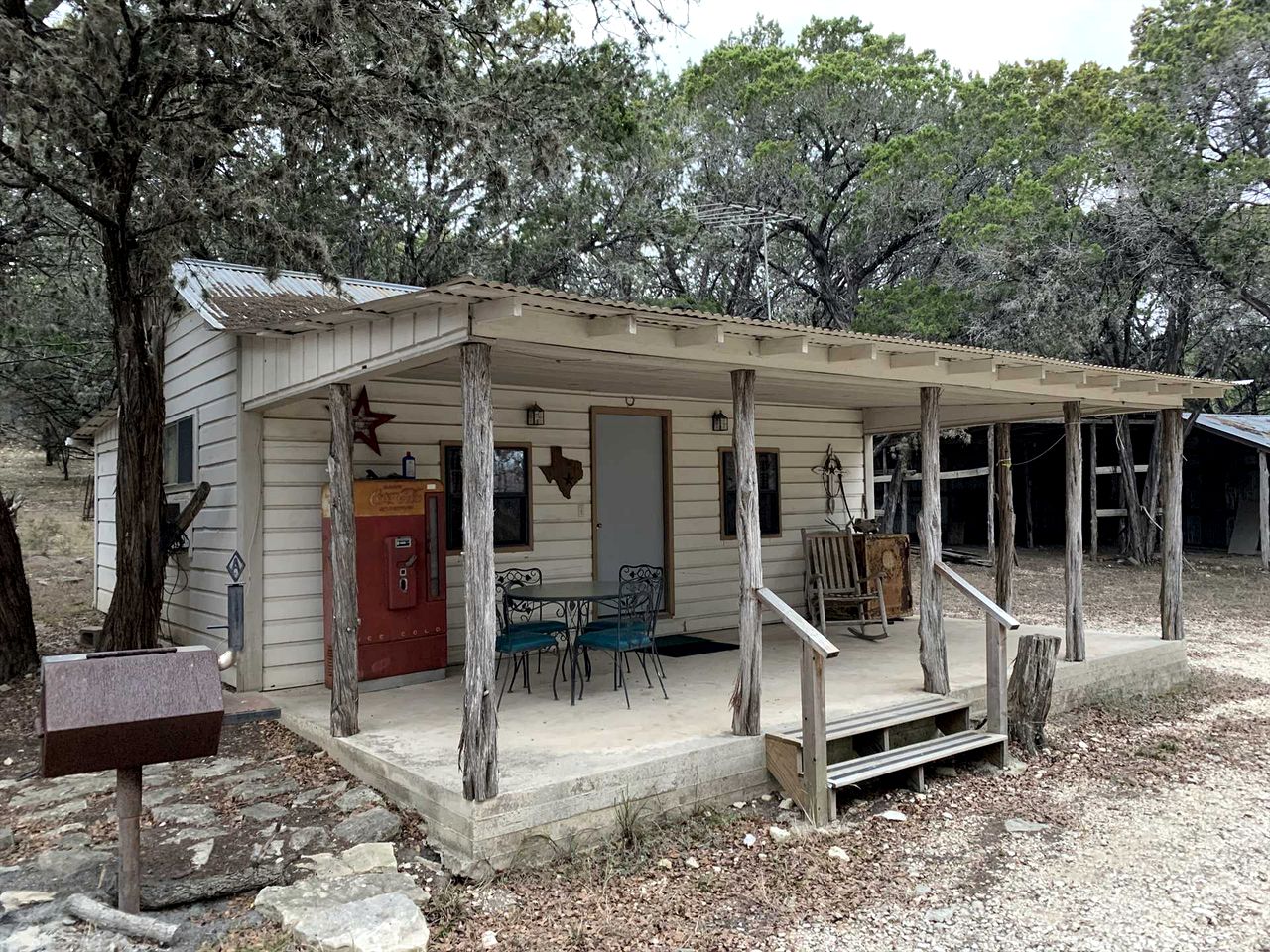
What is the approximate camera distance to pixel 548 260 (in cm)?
1484

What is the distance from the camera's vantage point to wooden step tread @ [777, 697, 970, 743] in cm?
484

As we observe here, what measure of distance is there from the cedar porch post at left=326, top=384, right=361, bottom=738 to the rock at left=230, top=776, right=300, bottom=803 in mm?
355

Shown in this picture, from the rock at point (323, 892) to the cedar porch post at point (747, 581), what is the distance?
192 cm

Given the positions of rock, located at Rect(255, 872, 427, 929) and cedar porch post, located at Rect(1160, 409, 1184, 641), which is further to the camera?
cedar porch post, located at Rect(1160, 409, 1184, 641)

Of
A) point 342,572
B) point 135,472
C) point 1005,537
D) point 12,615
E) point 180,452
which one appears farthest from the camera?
point 1005,537

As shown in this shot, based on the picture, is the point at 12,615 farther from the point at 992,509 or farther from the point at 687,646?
the point at 992,509

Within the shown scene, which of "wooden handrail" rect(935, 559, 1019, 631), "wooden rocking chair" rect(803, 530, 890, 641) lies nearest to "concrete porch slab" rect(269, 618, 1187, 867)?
"wooden handrail" rect(935, 559, 1019, 631)

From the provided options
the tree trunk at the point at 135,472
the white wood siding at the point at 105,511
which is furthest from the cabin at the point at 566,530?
the white wood siding at the point at 105,511

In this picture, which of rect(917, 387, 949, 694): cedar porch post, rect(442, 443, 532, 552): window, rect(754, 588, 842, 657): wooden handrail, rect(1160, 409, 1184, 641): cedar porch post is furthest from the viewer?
rect(1160, 409, 1184, 641): cedar porch post

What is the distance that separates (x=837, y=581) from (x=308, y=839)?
5.57 meters

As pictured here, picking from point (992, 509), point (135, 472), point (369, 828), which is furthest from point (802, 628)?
point (992, 509)

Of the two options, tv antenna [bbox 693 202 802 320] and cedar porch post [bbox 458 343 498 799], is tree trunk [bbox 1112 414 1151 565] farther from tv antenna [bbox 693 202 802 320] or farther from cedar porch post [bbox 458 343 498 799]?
cedar porch post [bbox 458 343 498 799]

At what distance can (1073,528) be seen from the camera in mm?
7285

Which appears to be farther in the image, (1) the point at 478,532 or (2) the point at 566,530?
(2) the point at 566,530
